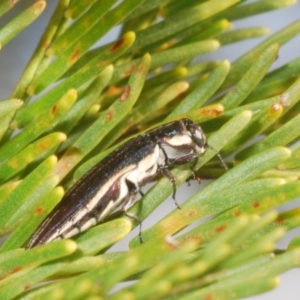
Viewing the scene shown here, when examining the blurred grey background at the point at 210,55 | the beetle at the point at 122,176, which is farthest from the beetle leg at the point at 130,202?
the blurred grey background at the point at 210,55

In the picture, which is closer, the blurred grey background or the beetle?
the beetle

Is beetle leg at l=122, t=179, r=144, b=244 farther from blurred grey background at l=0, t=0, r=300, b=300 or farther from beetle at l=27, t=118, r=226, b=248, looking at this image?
blurred grey background at l=0, t=0, r=300, b=300

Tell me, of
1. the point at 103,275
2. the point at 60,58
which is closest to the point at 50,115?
the point at 60,58

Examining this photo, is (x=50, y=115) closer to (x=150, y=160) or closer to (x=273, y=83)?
(x=150, y=160)

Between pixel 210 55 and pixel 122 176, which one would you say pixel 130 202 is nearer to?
pixel 122 176

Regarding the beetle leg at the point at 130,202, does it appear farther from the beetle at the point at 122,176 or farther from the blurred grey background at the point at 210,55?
the blurred grey background at the point at 210,55

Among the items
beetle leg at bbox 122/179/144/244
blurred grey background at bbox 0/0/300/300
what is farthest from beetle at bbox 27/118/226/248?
blurred grey background at bbox 0/0/300/300

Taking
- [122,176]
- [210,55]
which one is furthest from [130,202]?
[210,55]
